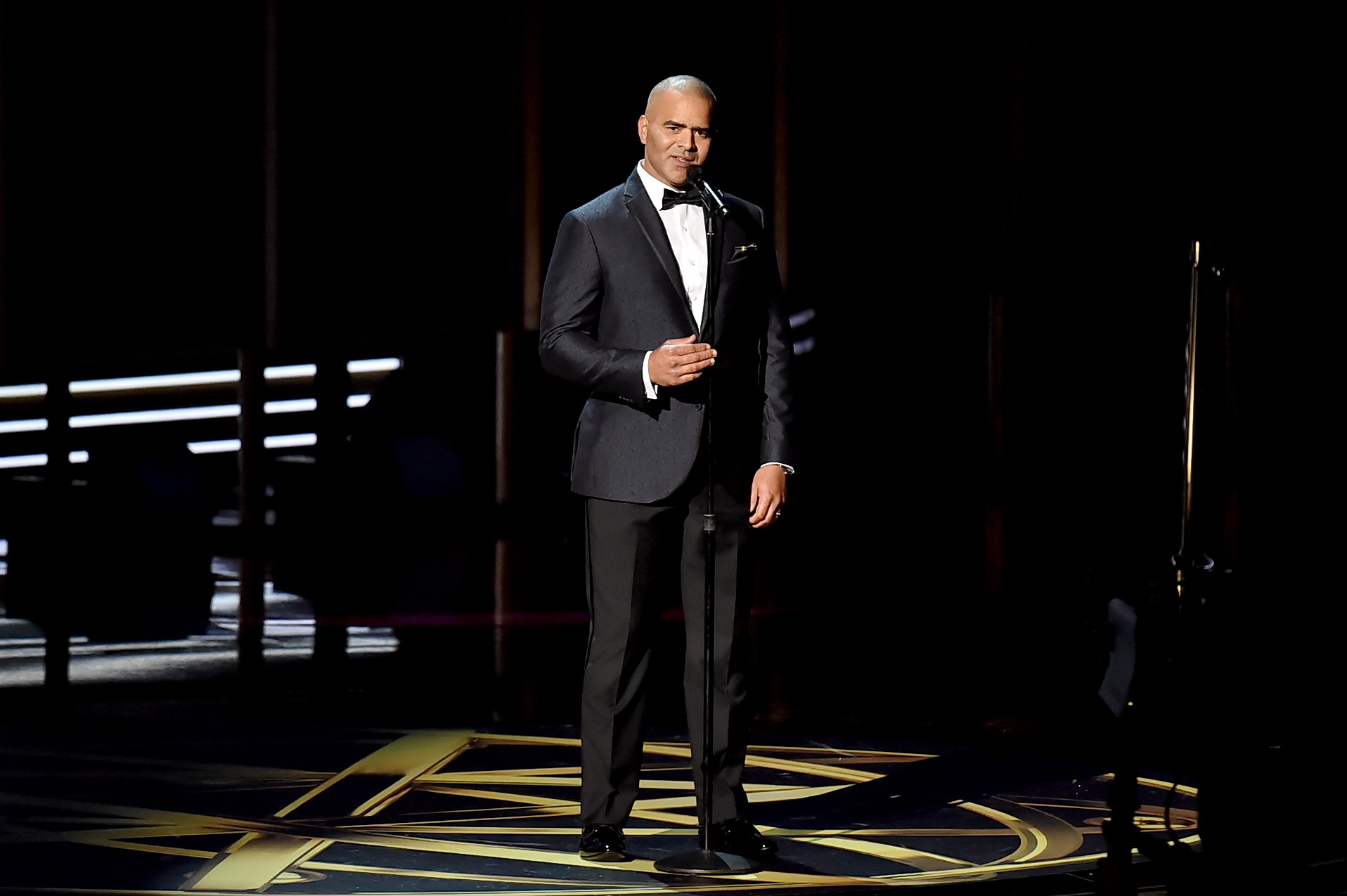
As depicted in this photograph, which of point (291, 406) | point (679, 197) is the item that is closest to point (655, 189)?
point (679, 197)

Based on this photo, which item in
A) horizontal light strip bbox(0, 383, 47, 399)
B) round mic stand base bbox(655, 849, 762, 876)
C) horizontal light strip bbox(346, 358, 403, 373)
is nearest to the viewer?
round mic stand base bbox(655, 849, 762, 876)

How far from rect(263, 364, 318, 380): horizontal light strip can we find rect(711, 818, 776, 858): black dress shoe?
25.6ft

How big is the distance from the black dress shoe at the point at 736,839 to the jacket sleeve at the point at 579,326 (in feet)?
2.37

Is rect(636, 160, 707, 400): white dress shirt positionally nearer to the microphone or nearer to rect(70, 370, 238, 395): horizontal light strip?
the microphone

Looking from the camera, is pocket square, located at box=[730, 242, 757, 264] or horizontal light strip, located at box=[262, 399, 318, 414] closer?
pocket square, located at box=[730, 242, 757, 264]

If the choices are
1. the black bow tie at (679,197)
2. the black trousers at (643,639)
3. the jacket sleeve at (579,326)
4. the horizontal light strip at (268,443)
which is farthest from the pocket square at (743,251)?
the horizontal light strip at (268,443)

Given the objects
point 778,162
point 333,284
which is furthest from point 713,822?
point 778,162

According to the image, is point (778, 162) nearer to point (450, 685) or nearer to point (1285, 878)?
point (450, 685)

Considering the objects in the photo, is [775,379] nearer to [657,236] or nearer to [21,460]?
[657,236]

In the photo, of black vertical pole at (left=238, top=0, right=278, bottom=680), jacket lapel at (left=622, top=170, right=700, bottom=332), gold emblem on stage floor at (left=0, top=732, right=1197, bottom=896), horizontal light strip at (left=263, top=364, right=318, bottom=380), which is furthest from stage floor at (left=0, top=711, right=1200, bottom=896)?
horizontal light strip at (left=263, top=364, right=318, bottom=380)

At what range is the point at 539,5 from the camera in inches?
387

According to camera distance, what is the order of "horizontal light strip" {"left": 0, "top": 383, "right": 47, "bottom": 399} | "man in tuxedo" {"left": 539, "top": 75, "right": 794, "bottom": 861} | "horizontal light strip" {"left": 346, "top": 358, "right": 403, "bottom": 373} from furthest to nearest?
"horizontal light strip" {"left": 346, "top": 358, "right": 403, "bottom": 373}, "horizontal light strip" {"left": 0, "top": 383, "right": 47, "bottom": 399}, "man in tuxedo" {"left": 539, "top": 75, "right": 794, "bottom": 861}

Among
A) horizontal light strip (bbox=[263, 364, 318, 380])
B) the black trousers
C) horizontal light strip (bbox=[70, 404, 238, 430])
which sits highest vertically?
horizontal light strip (bbox=[263, 364, 318, 380])

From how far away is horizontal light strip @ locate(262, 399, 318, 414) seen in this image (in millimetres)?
10031
